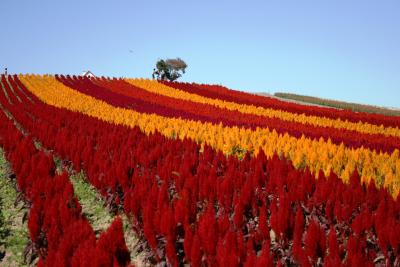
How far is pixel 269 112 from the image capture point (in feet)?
59.4

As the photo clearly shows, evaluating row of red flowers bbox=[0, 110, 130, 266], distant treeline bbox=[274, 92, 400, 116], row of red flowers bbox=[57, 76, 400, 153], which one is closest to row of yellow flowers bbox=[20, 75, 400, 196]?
row of red flowers bbox=[57, 76, 400, 153]

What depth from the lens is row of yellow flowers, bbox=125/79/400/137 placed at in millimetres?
14664

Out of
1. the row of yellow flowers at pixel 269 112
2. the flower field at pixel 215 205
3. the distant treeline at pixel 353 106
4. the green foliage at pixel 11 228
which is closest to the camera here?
the flower field at pixel 215 205

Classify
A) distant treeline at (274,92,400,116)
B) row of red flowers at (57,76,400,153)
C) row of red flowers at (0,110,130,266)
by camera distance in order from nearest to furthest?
row of red flowers at (0,110,130,266), row of red flowers at (57,76,400,153), distant treeline at (274,92,400,116)

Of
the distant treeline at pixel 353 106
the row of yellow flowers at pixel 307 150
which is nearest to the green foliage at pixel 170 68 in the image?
the distant treeline at pixel 353 106

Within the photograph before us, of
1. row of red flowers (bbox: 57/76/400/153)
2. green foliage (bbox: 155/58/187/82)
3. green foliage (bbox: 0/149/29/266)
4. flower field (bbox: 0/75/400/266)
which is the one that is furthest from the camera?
green foliage (bbox: 155/58/187/82)

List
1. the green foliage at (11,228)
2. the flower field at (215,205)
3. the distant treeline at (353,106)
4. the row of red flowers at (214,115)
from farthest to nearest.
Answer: the distant treeline at (353,106)
the row of red flowers at (214,115)
the green foliage at (11,228)
the flower field at (215,205)

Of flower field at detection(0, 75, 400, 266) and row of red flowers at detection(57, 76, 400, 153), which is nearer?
flower field at detection(0, 75, 400, 266)

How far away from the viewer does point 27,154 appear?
21.0 feet

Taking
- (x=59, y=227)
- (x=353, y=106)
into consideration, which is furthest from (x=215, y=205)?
(x=353, y=106)

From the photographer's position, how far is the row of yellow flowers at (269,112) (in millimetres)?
14664

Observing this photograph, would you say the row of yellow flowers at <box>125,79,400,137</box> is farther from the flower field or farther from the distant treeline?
the distant treeline

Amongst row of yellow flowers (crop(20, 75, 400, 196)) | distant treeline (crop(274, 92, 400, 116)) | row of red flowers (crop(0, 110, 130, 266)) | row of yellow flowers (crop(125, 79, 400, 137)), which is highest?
distant treeline (crop(274, 92, 400, 116))

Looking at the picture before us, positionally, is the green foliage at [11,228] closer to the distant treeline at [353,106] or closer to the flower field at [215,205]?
the flower field at [215,205]
